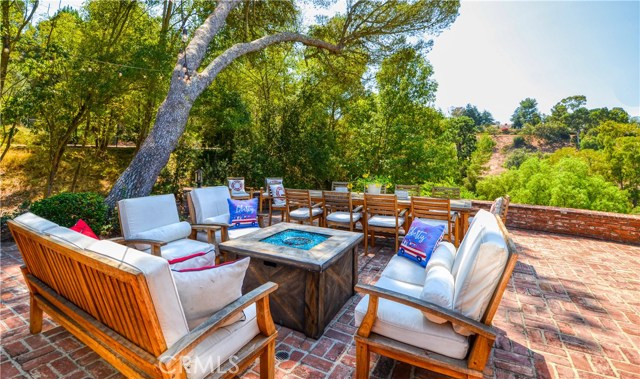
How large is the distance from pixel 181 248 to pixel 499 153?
41.8 metres

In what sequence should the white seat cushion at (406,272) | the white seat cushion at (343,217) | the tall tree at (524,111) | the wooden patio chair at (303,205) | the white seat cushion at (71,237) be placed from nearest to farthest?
the white seat cushion at (71,237)
the white seat cushion at (406,272)
the white seat cushion at (343,217)
the wooden patio chair at (303,205)
the tall tree at (524,111)

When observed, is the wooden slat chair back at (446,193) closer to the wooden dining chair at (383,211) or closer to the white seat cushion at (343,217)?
the wooden dining chair at (383,211)

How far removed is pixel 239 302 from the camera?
4.80ft

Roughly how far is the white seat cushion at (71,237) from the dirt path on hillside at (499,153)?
37189mm

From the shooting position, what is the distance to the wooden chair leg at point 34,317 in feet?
6.84

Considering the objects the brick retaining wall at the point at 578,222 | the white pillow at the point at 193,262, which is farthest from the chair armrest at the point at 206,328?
the brick retaining wall at the point at 578,222

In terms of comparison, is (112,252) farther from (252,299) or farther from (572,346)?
(572,346)

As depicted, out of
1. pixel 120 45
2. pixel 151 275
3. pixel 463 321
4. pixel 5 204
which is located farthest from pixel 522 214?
pixel 5 204

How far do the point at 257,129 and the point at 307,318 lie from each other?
720 cm

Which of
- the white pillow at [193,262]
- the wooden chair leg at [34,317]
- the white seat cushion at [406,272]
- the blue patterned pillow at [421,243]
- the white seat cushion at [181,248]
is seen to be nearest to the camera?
the white pillow at [193,262]

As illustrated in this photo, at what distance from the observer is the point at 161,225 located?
3102 millimetres

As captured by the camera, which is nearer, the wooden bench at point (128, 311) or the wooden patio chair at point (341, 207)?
the wooden bench at point (128, 311)

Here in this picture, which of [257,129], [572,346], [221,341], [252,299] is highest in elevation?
[257,129]

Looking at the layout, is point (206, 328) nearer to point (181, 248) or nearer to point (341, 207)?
point (181, 248)
